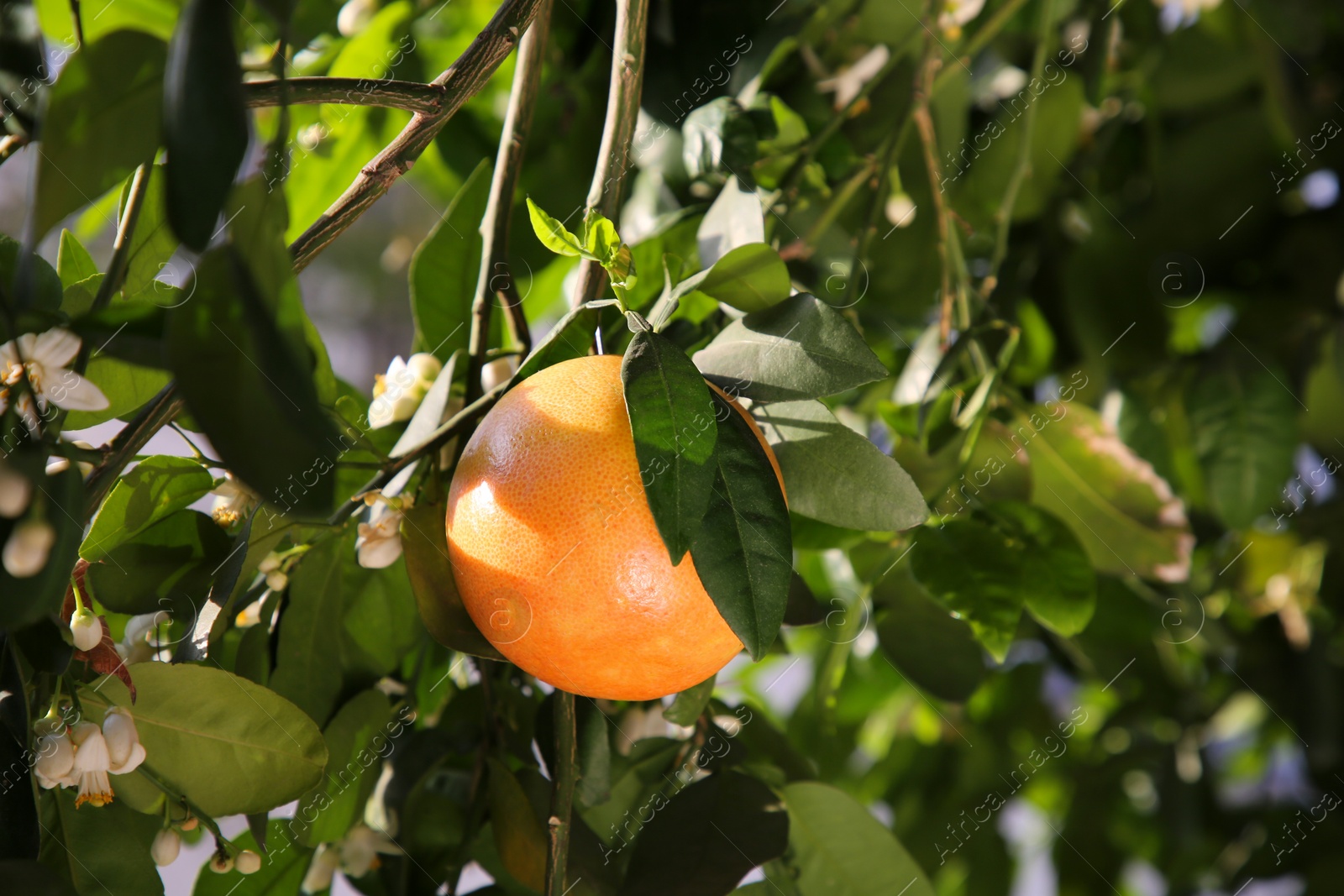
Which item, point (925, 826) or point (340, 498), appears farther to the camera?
point (925, 826)

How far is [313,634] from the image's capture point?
388 mm

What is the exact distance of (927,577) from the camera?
439mm

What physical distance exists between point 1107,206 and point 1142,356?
0.12 metres

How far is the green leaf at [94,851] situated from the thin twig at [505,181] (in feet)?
0.66

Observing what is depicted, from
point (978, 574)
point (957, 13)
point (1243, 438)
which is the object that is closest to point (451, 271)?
point (978, 574)

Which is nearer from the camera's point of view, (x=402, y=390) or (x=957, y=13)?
(x=402, y=390)

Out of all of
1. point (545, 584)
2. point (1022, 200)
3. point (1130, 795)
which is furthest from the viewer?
point (1130, 795)

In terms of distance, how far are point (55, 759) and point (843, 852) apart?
0.99 ft

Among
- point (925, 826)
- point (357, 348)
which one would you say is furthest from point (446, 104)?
point (357, 348)

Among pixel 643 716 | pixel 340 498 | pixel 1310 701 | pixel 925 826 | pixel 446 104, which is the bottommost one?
pixel 925 826

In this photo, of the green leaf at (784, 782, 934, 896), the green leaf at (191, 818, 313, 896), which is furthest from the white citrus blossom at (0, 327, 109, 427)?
the green leaf at (784, 782, 934, 896)

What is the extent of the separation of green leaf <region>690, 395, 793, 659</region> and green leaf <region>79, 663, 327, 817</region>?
0.16 metres

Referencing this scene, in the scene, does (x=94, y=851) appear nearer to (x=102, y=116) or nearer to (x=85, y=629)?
(x=85, y=629)

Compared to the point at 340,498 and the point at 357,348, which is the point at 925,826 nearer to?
the point at 340,498
